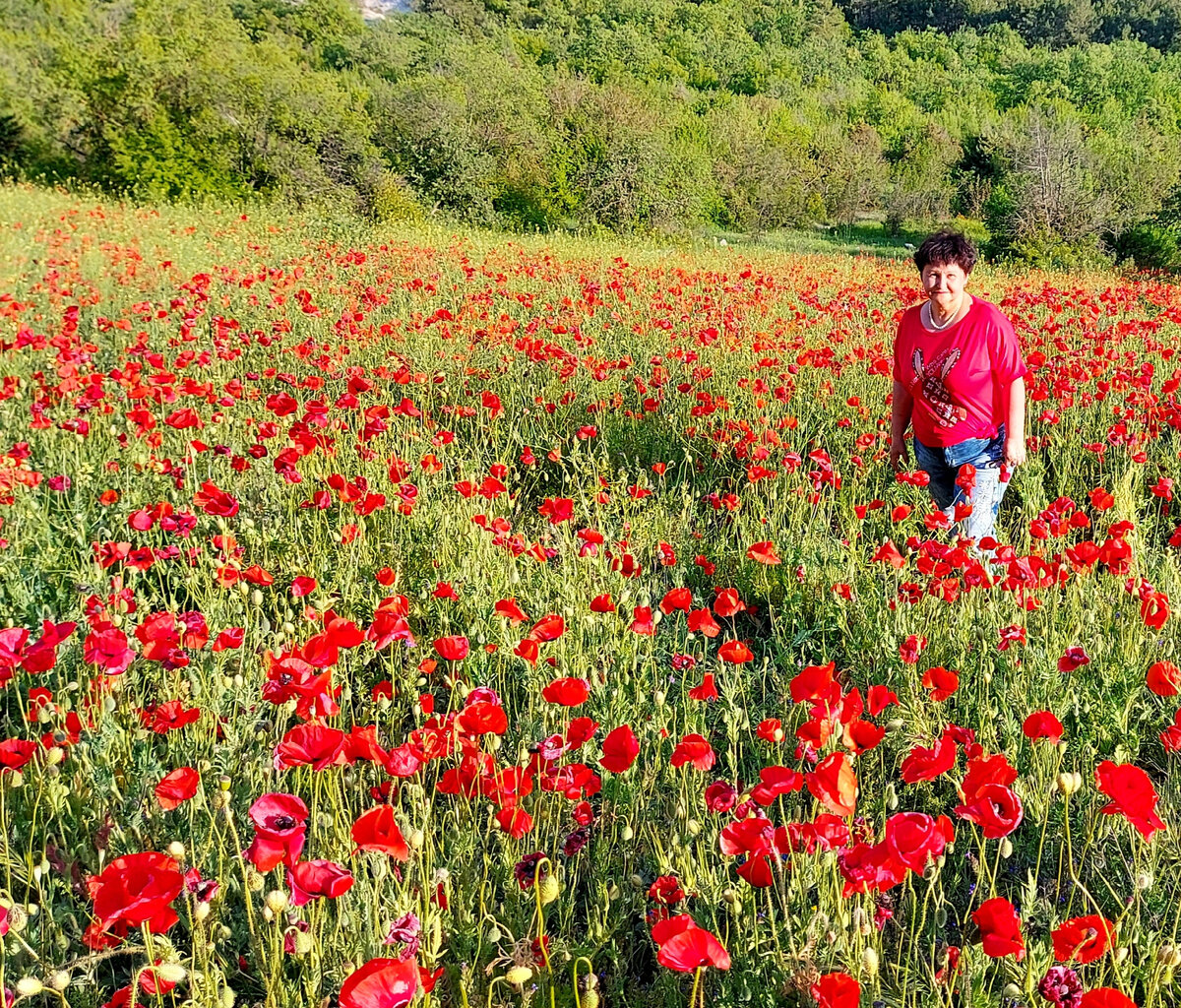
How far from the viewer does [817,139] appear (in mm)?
34000

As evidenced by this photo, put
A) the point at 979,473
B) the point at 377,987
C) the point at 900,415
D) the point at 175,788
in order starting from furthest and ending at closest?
1. the point at 900,415
2. the point at 979,473
3. the point at 175,788
4. the point at 377,987

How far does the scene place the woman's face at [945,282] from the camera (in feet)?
9.88

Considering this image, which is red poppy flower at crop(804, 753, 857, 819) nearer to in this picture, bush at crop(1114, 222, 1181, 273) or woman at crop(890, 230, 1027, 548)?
woman at crop(890, 230, 1027, 548)

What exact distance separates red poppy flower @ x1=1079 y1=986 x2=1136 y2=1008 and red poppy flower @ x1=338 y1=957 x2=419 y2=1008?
74 centimetres

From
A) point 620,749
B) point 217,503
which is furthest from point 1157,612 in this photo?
point 217,503

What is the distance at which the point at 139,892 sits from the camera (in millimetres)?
1038

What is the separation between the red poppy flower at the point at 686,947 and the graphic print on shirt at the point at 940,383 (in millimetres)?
2613

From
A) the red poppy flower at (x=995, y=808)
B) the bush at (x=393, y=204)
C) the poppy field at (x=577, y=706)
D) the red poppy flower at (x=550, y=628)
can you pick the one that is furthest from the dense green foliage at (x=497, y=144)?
the red poppy flower at (x=995, y=808)

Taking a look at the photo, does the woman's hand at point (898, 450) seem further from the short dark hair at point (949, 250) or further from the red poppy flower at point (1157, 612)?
the red poppy flower at point (1157, 612)

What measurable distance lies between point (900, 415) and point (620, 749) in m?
2.52

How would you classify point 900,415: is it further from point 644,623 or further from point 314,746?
point 314,746

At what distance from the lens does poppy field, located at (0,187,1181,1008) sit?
Answer: 1.31 m

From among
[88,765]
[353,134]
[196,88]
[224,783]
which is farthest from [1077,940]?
[196,88]

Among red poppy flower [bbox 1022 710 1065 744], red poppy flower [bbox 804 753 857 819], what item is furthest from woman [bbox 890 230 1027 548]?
red poppy flower [bbox 804 753 857 819]
